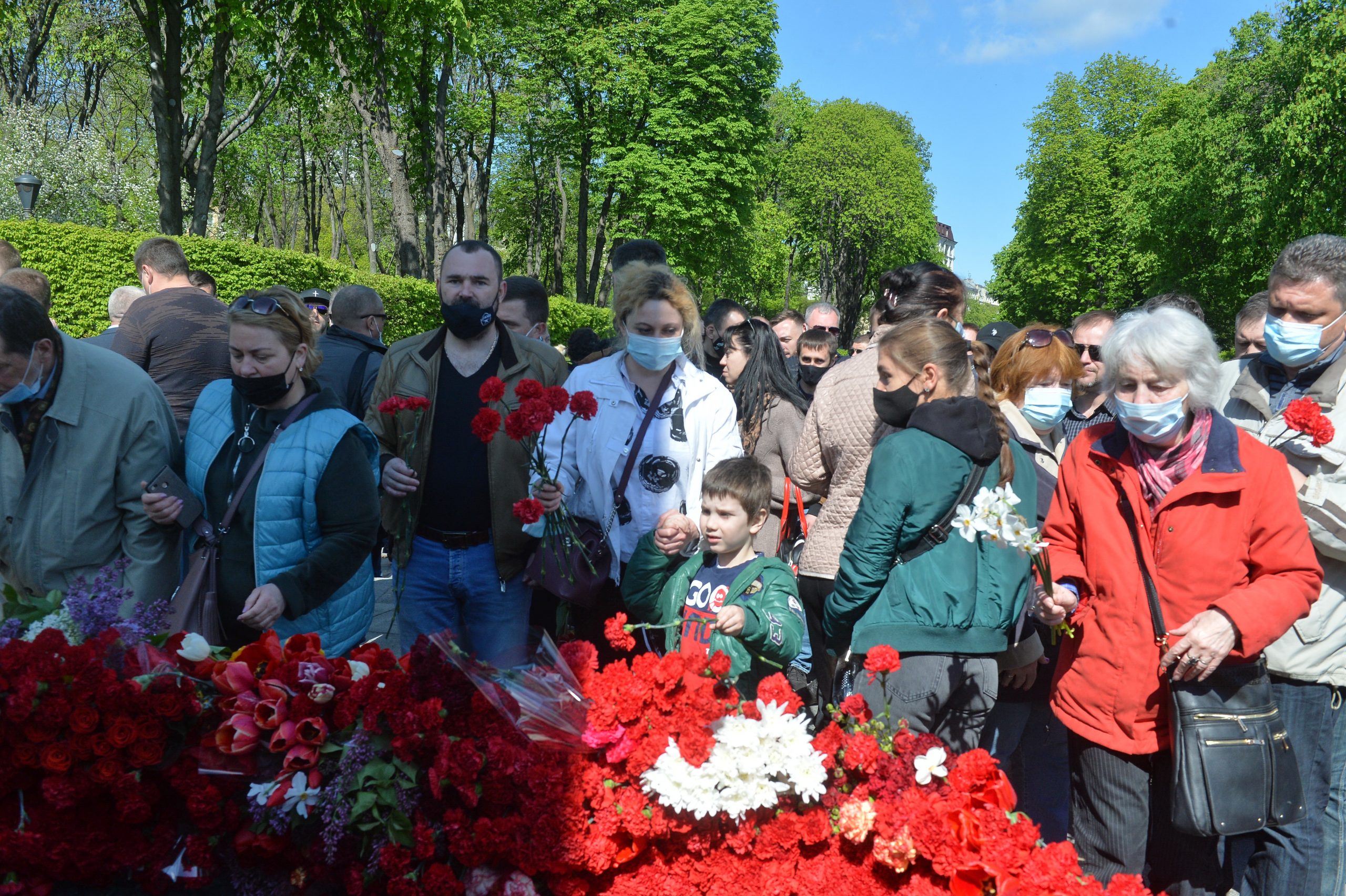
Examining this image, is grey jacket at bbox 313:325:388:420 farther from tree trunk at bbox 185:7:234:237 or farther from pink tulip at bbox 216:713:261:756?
tree trunk at bbox 185:7:234:237

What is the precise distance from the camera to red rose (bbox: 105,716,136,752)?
2.31 metres

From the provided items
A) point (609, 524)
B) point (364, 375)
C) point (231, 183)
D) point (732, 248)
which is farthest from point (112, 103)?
point (609, 524)

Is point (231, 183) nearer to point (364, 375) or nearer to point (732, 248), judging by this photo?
point (732, 248)

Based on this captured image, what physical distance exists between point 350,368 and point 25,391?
2.60m

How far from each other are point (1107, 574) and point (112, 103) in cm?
4368

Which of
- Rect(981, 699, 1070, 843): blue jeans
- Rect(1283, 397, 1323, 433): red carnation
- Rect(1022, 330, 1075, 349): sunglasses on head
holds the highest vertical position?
Rect(1022, 330, 1075, 349): sunglasses on head

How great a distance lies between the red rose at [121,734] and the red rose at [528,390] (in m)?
1.42

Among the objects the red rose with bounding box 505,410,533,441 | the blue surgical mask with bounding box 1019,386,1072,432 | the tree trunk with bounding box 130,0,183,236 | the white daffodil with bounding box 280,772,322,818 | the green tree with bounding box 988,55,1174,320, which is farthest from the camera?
the green tree with bounding box 988,55,1174,320

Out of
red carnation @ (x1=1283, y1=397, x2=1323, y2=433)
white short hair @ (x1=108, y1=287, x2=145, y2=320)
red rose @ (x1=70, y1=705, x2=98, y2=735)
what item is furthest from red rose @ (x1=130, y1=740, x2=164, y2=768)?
white short hair @ (x1=108, y1=287, x2=145, y2=320)

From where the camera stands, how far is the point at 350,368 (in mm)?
5617

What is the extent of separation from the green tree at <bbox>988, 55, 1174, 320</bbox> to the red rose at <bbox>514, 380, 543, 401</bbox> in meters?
38.4

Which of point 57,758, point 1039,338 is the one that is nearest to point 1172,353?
point 1039,338

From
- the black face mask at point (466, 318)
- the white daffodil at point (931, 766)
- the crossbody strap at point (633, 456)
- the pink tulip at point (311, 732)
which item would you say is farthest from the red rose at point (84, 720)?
the white daffodil at point (931, 766)

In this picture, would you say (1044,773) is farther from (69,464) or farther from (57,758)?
(69,464)
